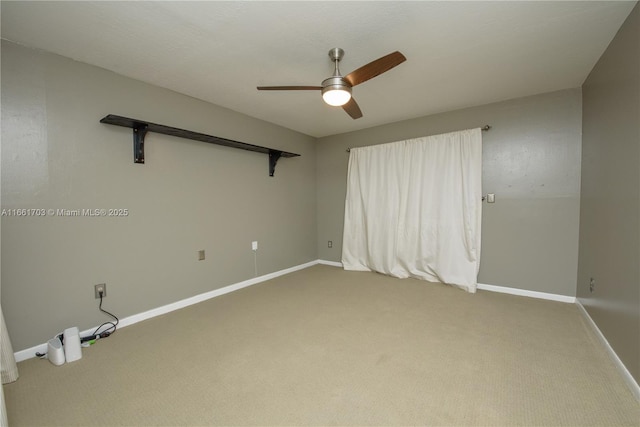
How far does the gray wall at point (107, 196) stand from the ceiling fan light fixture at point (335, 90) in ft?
5.86

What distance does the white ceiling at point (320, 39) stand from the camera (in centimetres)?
164

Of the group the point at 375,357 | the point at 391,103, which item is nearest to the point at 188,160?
the point at 391,103

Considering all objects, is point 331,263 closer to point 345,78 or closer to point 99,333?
point 99,333

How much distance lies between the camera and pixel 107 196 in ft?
7.69

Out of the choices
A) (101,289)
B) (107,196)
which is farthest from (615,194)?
(101,289)

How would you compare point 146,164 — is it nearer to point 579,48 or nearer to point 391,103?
point 391,103

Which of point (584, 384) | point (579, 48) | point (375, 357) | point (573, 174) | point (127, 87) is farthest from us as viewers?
point (573, 174)

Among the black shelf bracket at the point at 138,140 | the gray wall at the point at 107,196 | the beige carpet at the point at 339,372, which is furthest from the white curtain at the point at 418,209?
the black shelf bracket at the point at 138,140

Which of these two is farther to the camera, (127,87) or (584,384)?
(127,87)

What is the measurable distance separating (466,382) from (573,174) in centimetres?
263

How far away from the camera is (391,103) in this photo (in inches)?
→ 126

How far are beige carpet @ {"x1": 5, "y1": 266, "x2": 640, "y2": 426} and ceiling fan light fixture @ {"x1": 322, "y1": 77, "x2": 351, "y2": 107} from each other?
1860 mm

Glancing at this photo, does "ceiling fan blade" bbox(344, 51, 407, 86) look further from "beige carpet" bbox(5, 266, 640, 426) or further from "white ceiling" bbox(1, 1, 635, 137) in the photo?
"beige carpet" bbox(5, 266, 640, 426)

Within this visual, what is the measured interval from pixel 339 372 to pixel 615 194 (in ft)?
7.58
